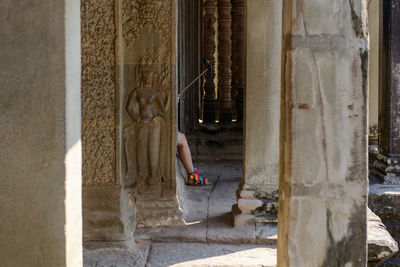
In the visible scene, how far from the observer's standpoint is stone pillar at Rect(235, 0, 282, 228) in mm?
5445

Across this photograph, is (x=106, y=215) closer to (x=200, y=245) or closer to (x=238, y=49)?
(x=200, y=245)

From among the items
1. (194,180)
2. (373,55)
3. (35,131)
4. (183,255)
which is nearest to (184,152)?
(194,180)

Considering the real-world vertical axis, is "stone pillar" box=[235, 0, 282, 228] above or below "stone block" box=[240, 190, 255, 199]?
above

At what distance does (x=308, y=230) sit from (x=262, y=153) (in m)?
2.71

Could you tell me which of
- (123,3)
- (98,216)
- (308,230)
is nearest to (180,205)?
(98,216)

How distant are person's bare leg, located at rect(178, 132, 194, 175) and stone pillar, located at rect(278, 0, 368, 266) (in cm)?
381

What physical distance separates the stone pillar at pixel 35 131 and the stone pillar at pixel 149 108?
2.56 meters

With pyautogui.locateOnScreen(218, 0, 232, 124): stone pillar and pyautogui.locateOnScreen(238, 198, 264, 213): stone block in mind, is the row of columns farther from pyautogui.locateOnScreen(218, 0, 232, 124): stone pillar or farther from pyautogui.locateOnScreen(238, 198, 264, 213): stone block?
pyautogui.locateOnScreen(238, 198, 264, 213): stone block

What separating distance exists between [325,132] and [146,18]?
291cm

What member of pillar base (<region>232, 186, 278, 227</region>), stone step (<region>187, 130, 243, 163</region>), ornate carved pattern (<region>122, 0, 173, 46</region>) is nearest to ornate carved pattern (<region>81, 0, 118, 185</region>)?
ornate carved pattern (<region>122, 0, 173, 46</region>)

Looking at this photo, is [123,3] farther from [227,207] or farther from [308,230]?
[308,230]

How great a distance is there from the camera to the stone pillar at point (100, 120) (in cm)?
475

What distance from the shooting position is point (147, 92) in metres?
5.26

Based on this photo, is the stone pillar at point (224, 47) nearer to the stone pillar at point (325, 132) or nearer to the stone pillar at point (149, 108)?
the stone pillar at point (149, 108)
